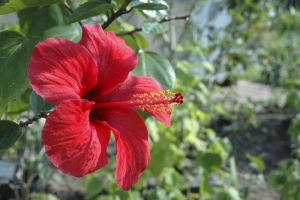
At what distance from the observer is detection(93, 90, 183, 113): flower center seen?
0.73m

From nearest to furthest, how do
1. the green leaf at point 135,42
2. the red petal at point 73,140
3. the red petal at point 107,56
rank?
1. the red petal at point 73,140
2. the red petal at point 107,56
3. the green leaf at point 135,42

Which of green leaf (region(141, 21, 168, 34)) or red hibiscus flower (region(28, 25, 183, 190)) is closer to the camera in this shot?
red hibiscus flower (region(28, 25, 183, 190))

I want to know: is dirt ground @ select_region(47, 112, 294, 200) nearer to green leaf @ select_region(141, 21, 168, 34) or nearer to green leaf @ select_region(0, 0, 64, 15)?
green leaf @ select_region(141, 21, 168, 34)

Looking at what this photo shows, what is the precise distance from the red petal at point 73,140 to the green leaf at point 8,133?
0.09 m

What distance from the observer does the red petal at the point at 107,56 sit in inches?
27.8

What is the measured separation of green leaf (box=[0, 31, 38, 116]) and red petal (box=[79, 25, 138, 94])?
0.37ft

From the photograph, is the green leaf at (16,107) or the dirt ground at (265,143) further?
the dirt ground at (265,143)

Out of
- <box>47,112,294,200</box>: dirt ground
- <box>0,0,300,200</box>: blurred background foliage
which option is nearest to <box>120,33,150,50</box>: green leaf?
<box>0,0,300,200</box>: blurred background foliage

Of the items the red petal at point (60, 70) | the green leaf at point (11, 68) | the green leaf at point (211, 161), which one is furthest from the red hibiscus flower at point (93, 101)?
the green leaf at point (211, 161)

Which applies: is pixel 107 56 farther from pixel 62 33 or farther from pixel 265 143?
pixel 265 143

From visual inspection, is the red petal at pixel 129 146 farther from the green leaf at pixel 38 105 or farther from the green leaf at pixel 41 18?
the green leaf at pixel 41 18

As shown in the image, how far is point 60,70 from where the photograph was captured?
25.5 inches

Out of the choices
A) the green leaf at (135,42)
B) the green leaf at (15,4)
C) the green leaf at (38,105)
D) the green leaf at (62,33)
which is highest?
the green leaf at (15,4)

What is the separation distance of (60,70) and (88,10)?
0.36 ft
